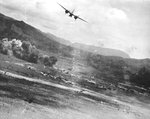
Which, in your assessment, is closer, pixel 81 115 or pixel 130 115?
pixel 81 115

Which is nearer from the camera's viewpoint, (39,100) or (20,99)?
(20,99)

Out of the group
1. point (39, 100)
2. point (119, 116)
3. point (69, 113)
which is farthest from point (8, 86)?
point (119, 116)

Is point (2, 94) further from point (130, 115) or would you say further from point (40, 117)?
point (130, 115)

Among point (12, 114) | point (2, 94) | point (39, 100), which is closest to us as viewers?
point (12, 114)

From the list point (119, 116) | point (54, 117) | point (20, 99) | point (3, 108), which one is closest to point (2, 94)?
point (20, 99)

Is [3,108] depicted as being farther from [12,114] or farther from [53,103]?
[53,103]

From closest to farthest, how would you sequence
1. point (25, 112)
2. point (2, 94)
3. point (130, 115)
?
point (25, 112)
point (2, 94)
point (130, 115)

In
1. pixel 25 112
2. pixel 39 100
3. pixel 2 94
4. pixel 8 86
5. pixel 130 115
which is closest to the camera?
pixel 25 112

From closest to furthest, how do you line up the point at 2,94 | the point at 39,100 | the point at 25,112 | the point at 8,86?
the point at 25,112 → the point at 2,94 → the point at 39,100 → the point at 8,86

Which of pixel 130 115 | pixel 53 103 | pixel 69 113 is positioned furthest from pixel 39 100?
pixel 130 115
